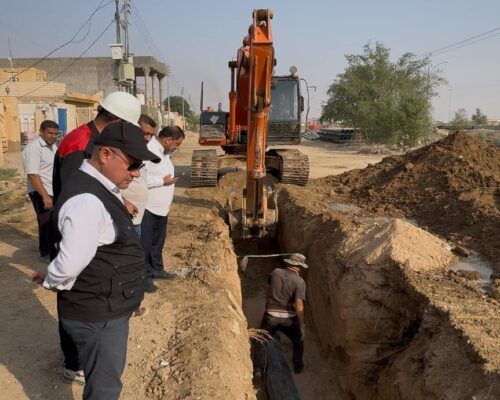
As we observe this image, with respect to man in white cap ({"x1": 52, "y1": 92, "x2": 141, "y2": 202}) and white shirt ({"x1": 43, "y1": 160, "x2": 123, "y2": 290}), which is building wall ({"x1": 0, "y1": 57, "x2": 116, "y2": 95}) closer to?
man in white cap ({"x1": 52, "y1": 92, "x2": 141, "y2": 202})

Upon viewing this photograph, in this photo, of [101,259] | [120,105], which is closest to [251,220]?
[120,105]

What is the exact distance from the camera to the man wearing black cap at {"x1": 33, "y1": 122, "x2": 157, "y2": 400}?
2273 millimetres

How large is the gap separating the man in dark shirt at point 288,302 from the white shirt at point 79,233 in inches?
160

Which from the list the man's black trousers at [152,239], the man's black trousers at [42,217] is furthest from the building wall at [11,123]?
the man's black trousers at [152,239]

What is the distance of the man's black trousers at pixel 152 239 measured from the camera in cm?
520

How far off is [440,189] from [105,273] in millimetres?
9355

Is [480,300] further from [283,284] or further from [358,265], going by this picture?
[283,284]

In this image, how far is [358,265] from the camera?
625cm

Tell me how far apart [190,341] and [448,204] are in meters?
6.91

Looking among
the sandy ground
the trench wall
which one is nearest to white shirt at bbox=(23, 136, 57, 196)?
the sandy ground

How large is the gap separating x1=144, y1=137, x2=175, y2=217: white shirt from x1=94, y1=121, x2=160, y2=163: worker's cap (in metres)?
2.50

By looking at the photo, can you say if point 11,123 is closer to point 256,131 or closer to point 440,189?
point 256,131

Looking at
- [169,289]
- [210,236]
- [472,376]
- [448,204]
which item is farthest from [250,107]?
[472,376]

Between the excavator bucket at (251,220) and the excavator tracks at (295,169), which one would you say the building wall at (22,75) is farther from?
the excavator bucket at (251,220)
